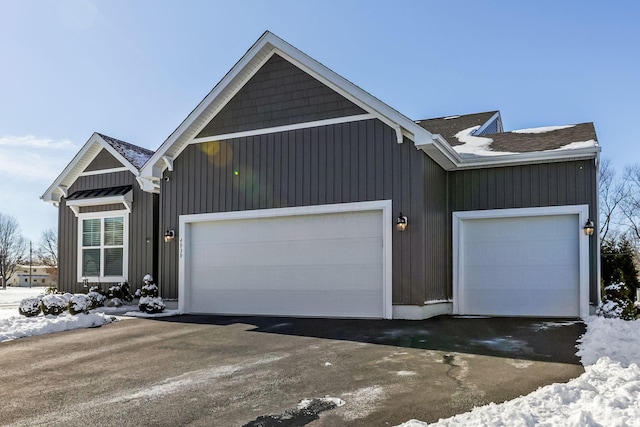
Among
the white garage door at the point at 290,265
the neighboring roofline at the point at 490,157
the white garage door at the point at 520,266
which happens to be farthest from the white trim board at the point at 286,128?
the white garage door at the point at 520,266

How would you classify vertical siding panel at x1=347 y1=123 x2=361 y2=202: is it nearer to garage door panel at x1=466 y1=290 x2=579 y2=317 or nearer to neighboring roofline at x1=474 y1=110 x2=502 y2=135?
garage door panel at x1=466 y1=290 x2=579 y2=317

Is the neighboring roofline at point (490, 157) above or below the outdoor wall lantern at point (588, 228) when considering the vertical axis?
above

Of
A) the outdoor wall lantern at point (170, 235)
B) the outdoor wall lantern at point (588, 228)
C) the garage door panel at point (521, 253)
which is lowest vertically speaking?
the garage door panel at point (521, 253)

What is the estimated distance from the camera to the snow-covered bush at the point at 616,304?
393 inches

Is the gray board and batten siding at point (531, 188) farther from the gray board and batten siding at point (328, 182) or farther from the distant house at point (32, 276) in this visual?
the distant house at point (32, 276)

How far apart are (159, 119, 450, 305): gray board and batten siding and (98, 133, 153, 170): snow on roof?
2.70 m

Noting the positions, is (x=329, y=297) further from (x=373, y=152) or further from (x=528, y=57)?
(x=528, y=57)

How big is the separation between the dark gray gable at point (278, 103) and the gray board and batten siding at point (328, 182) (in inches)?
11.5

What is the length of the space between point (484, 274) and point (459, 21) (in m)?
5.74

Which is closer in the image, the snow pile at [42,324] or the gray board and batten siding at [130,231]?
the snow pile at [42,324]

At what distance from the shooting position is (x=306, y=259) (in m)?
10.7

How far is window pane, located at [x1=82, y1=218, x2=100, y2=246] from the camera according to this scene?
14727 mm

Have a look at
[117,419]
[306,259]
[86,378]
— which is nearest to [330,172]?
[306,259]

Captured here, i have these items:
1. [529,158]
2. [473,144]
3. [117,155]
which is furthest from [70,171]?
[529,158]
